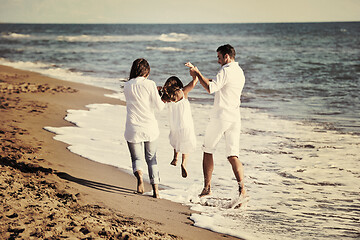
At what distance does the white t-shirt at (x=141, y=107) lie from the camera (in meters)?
4.64

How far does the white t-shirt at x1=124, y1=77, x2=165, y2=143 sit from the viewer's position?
4.64 m

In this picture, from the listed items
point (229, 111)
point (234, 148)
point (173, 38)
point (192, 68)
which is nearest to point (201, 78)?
point (192, 68)

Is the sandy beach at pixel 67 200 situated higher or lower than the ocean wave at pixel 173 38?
lower

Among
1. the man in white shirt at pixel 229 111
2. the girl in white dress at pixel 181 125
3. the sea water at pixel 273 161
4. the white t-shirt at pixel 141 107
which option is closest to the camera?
the sea water at pixel 273 161

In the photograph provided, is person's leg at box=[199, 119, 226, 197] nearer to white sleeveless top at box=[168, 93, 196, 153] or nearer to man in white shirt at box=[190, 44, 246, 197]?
man in white shirt at box=[190, 44, 246, 197]

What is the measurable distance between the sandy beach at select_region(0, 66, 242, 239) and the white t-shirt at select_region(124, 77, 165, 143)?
74 cm

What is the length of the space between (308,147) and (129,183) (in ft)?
12.7

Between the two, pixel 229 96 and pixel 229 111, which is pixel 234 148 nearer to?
pixel 229 111

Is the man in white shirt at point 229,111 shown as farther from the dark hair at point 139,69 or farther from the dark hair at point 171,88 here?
the dark hair at point 139,69

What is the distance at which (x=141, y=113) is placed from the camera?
470 centimetres

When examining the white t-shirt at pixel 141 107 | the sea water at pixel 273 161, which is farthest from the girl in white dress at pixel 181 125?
the sea water at pixel 273 161

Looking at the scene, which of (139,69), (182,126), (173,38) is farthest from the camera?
(173,38)

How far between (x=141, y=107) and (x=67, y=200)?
1.36 meters

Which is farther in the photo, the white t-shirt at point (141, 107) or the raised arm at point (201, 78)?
the white t-shirt at point (141, 107)
